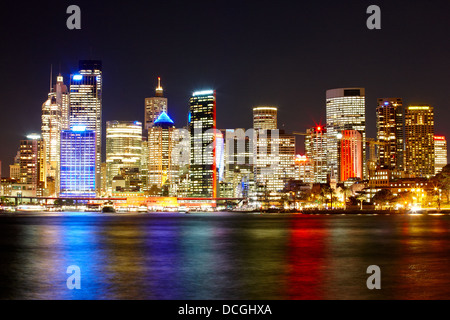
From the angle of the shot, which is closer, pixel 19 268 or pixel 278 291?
pixel 278 291

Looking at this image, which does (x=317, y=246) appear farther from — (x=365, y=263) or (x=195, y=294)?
(x=195, y=294)

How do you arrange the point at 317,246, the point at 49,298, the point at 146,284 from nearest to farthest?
the point at 49,298 < the point at 146,284 < the point at 317,246

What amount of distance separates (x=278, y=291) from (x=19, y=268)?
80.5ft

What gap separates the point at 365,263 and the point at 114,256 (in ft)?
79.2

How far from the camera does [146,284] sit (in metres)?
41.5

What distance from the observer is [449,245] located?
230 feet
